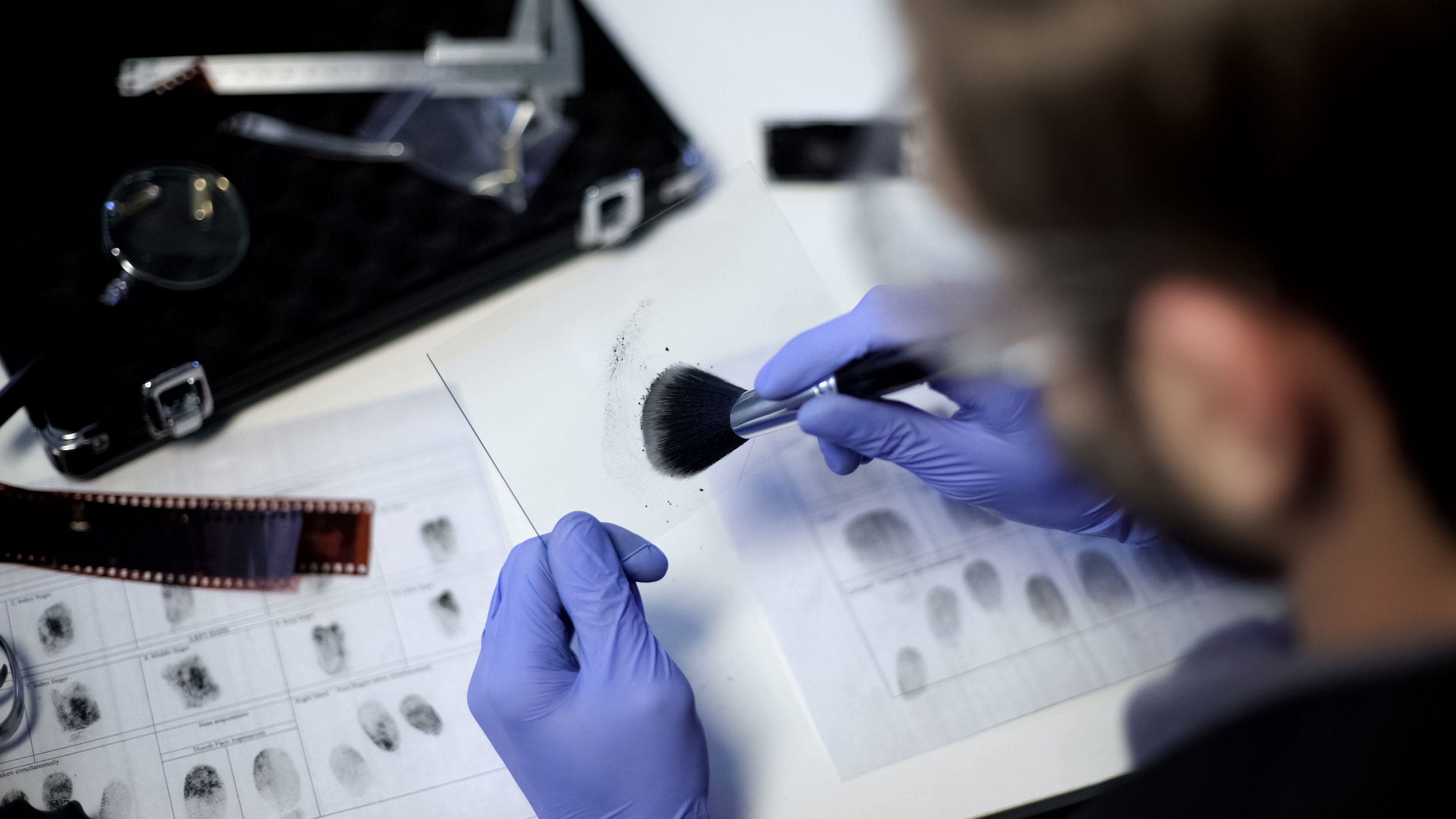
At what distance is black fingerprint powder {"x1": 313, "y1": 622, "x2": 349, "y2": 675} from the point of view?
0.84 m

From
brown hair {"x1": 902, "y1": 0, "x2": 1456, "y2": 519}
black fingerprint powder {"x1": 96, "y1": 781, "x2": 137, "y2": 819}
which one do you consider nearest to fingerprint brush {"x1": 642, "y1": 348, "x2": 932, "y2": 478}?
brown hair {"x1": 902, "y1": 0, "x2": 1456, "y2": 519}

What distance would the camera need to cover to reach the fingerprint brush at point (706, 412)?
0.83 metres

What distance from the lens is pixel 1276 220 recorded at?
1.44 ft

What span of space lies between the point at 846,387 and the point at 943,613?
0.92 feet

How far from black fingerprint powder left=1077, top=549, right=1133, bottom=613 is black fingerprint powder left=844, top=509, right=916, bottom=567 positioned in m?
0.19

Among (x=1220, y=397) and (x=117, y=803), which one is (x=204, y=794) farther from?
(x=1220, y=397)

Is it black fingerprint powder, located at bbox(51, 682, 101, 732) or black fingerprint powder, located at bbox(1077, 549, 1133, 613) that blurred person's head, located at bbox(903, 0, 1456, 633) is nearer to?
black fingerprint powder, located at bbox(1077, 549, 1133, 613)

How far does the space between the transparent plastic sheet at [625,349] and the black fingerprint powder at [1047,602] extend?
343 millimetres

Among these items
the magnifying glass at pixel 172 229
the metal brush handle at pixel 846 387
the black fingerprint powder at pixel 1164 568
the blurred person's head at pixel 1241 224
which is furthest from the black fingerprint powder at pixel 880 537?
the magnifying glass at pixel 172 229

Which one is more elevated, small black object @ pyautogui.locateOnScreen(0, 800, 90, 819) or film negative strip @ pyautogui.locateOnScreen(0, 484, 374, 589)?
film negative strip @ pyautogui.locateOnScreen(0, 484, 374, 589)

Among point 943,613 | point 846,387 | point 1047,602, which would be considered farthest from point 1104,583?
point 846,387

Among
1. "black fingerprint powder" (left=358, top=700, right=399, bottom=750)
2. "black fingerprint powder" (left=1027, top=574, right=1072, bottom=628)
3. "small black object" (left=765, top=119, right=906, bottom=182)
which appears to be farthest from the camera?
"small black object" (left=765, top=119, right=906, bottom=182)

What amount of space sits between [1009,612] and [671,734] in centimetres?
39

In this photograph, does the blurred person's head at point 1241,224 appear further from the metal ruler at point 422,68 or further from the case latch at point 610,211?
the metal ruler at point 422,68
